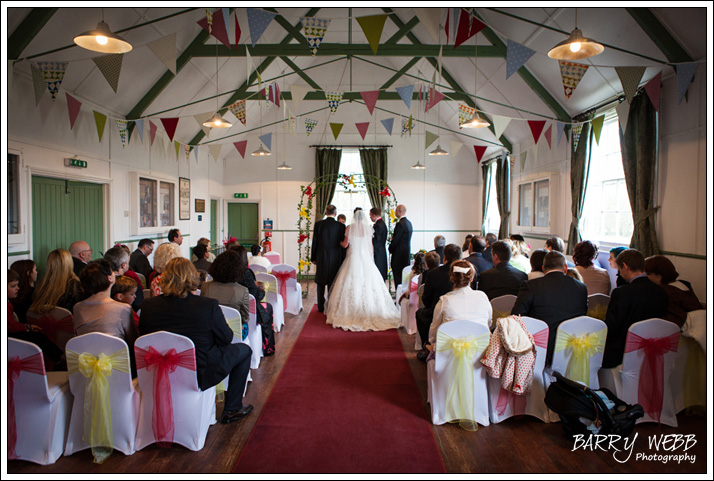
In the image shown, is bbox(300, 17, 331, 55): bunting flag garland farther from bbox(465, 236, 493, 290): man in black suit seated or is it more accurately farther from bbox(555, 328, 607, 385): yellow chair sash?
bbox(555, 328, 607, 385): yellow chair sash

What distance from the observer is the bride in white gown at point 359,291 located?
6.09 metres

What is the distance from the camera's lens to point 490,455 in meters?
2.80

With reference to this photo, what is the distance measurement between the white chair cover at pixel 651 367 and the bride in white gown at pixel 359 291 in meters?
3.20

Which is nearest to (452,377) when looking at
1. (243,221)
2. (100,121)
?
(100,121)

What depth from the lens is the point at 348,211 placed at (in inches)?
472

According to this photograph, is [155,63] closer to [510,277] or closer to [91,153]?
[91,153]

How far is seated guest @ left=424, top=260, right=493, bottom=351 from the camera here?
3311 millimetres

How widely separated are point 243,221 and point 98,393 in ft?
31.7

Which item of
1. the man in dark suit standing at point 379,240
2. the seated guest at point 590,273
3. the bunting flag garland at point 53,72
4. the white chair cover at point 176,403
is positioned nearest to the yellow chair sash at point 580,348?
the seated guest at point 590,273

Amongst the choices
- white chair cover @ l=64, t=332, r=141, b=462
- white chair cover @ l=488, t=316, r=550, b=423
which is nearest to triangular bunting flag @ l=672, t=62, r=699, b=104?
white chair cover @ l=488, t=316, r=550, b=423

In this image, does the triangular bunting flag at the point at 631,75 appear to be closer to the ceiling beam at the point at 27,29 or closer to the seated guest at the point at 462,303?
the seated guest at the point at 462,303

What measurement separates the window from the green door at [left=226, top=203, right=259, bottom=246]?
26.2 feet

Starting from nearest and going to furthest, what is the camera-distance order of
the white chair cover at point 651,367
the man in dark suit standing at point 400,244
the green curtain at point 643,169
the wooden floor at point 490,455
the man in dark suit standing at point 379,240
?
the wooden floor at point 490,455 → the white chair cover at point 651,367 → the green curtain at point 643,169 → the man in dark suit standing at point 379,240 → the man in dark suit standing at point 400,244

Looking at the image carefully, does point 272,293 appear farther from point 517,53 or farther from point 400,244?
point 517,53
